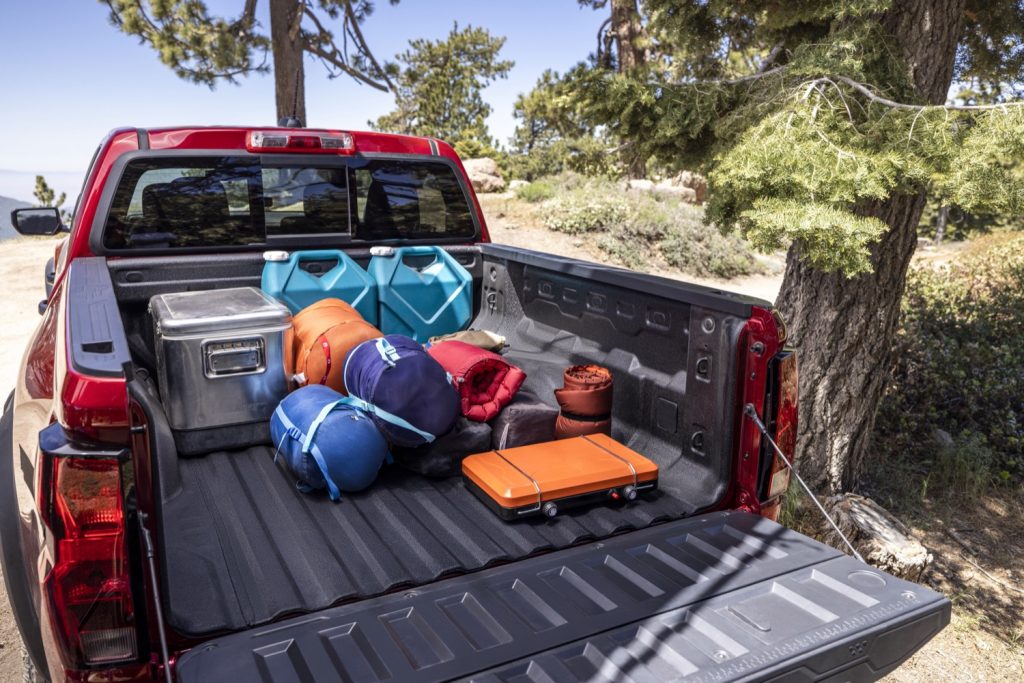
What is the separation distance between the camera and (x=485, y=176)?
63.0 ft

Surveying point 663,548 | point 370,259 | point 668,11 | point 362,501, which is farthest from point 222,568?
point 668,11

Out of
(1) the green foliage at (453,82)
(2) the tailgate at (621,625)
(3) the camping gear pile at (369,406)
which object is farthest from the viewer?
(1) the green foliage at (453,82)

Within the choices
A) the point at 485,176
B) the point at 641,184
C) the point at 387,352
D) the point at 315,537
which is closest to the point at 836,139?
the point at 387,352

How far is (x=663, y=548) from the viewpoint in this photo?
234 centimetres

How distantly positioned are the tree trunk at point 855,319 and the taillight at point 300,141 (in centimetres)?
290

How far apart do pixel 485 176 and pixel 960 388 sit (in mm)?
14257

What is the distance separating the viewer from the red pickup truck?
1.70 metres

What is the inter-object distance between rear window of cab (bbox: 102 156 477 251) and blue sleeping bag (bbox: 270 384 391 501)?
4.66ft

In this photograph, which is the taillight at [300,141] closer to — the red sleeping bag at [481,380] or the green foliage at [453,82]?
the red sleeping bag at [481,380]

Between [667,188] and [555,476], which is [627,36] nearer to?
[667,188]

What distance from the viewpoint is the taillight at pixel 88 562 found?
1.63 metres

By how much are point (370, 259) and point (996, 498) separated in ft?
17.3

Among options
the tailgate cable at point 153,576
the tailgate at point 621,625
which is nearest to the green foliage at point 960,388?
the tailgate at point 621,625

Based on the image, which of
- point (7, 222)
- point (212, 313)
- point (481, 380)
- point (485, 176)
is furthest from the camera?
point (485, 176)
